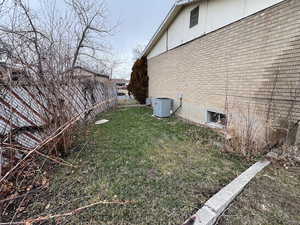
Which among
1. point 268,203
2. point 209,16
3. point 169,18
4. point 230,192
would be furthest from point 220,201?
point 169,18

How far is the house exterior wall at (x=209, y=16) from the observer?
3504mm

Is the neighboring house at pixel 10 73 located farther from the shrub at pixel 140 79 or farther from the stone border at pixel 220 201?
the shrub at pixel 140 79

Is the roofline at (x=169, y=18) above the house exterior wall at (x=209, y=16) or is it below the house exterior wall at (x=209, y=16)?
above

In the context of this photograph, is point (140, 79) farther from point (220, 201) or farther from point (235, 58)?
point (220, 201)

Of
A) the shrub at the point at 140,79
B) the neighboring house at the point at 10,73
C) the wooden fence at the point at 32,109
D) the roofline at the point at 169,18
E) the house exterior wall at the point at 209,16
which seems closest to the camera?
the neighboring house at the point at 10,73

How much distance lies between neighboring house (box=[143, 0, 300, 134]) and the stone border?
1682 mm

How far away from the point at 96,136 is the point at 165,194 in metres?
2.92

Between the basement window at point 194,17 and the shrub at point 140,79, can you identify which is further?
the shrub at point 140,79

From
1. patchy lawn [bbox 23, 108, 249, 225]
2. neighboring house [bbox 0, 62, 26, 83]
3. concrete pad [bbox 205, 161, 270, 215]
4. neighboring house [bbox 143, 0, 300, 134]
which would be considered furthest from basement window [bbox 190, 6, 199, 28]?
neighboring house [bbox 0, 62, 26, 83]

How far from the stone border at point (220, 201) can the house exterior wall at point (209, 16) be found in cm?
374

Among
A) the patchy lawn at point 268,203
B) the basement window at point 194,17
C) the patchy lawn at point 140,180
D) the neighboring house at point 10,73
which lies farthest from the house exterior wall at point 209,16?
the neighboring house at point 10,73

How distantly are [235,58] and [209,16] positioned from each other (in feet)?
6.39

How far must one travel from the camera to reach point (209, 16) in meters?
4.69

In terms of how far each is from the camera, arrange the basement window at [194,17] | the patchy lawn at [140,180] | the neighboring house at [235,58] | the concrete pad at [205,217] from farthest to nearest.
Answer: the basement window at [194,17], the neighboring house at [235,58], the patchy lawn at [140,180], the concrete pad at [205,217]
